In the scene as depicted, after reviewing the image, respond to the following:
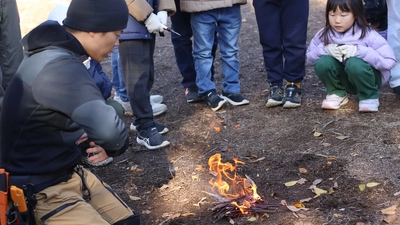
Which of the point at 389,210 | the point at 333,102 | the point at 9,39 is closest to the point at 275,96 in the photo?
the point at 333,102

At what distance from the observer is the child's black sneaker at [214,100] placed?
5.76 meters

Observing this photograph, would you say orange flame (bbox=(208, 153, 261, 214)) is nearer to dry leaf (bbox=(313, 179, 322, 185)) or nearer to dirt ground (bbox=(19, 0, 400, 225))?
dirt ground (bbox=(19, 0, 400, 225))

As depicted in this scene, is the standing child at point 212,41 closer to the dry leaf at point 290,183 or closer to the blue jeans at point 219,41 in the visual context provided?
the blue jeans at point 219,41

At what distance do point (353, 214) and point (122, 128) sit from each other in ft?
5.76

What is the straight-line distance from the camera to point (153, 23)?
476 centimetres

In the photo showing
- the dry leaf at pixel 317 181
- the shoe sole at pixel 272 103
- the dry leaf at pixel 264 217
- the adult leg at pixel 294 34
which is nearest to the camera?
the dry leaf at pixel 264 217

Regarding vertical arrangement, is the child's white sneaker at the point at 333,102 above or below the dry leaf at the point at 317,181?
above

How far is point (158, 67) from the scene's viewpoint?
296 inches

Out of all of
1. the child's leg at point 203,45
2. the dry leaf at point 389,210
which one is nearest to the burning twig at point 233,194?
the dry leaf at point 389,210

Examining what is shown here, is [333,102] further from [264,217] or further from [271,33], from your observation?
[264,217]

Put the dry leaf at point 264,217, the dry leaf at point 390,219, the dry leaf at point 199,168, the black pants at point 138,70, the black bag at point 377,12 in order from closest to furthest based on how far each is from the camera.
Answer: the dry leaf at point 390,219
the dry leaf at point 264,217
the dry leaf at point 199,168
the black pants at point 138,70
the black bag at point 377,12

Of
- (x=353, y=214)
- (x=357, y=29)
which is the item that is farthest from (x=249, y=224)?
(x=357, y=29)

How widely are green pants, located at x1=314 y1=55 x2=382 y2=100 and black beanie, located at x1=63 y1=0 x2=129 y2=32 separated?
2.78 meters

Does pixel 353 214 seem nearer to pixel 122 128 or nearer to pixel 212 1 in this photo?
pixel 122 128
